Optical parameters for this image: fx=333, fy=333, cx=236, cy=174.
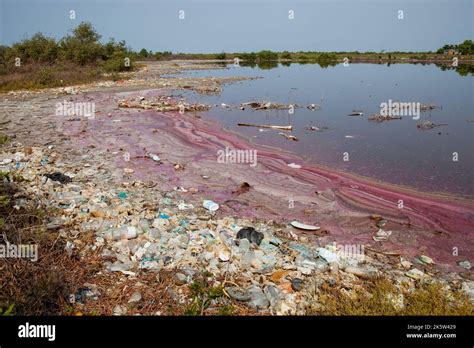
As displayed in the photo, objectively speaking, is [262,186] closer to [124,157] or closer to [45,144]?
[124,157]

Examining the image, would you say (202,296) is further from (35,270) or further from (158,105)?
(158,105)

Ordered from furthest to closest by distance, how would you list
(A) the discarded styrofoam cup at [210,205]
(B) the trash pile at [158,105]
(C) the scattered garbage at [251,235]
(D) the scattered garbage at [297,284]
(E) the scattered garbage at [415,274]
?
(B) the trash pile at [158,105]
(A) the discarded styrofoam cup at [210,205]
(C) the scattered garbage at [251,235]
(E) the scattered garbage at [415,274]
(D) the scattered garbage at [297,284]

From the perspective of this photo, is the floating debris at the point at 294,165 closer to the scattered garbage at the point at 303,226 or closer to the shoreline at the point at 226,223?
the shoreline at the point at 226,223

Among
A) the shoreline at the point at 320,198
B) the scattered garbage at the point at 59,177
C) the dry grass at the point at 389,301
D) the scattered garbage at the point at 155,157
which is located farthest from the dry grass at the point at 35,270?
the scattered garbage at the point at 155,157

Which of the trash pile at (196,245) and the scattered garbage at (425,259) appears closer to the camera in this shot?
the trash pile at (196,245)

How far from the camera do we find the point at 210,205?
5758 mm

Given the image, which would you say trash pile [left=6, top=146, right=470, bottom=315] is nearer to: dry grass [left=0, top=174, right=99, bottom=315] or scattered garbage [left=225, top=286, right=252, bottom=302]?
scattered garbage [left=225, top=286, right=252, bottom=302]

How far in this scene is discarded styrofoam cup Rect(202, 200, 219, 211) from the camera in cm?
569

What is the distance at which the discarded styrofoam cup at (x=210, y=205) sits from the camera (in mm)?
5691

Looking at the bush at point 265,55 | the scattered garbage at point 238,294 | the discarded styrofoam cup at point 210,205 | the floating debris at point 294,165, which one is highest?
the bush at point 265,55

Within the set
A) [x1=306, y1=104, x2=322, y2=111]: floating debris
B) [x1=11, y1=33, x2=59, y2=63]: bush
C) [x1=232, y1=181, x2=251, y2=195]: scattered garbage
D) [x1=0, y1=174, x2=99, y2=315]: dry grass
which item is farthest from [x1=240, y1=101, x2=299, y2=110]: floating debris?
[x1=11, y1=33, x2=59, y2=63]: bush

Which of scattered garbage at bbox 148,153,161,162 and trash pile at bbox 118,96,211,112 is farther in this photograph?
trash pile at bbox 118,96,211,112

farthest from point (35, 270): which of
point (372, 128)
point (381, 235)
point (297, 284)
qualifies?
point (372, 128)
